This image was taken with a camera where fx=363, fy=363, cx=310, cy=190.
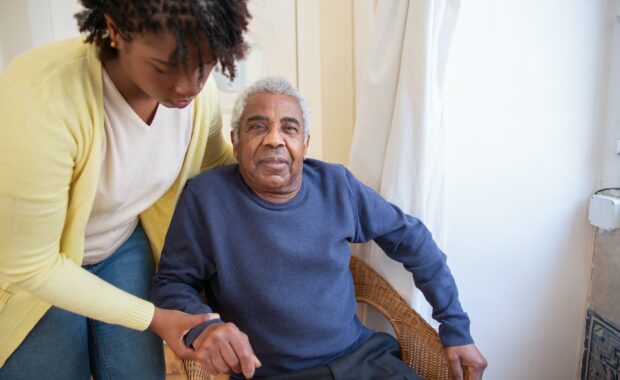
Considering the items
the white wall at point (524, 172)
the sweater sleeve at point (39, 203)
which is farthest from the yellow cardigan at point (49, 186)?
the white wall at point (524, 172)

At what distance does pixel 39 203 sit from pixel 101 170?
7.3 inches

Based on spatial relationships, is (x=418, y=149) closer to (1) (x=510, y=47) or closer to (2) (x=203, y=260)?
(1) (x=510, y=47)

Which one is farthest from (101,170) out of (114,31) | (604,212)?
(604,212)

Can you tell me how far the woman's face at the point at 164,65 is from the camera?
540mm

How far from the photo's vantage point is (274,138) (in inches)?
39.9

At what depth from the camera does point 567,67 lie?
1.22 meters

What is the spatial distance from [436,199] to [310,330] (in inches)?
22.5

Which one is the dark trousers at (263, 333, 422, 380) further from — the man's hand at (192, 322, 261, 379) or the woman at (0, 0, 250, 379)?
the woman at (0, 0, 250, 379)

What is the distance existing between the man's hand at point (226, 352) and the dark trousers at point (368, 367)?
0.78 ft

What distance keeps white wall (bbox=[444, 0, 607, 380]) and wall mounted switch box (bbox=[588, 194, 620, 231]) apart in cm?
5

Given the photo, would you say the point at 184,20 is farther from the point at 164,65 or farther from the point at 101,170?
the point at 101,170

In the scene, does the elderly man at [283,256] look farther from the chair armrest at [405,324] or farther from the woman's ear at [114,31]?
the woman's ear at [114,31]

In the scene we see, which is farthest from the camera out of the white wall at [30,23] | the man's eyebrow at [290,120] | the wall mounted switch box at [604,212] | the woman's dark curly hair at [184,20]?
the white wall at [30,23]

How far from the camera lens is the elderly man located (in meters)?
1.00
